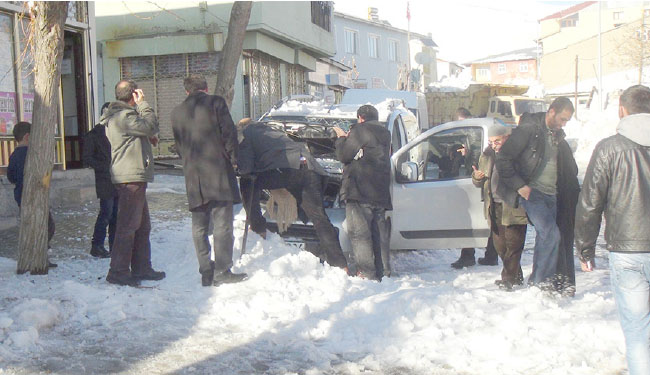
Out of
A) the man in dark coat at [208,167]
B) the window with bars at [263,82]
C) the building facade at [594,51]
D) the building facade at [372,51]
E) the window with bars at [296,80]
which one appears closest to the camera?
the man in dark coat at [208,167]

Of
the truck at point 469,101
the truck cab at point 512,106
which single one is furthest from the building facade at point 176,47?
the truck cab at point 512,106

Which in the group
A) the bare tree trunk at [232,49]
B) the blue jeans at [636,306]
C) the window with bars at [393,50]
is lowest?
the blue jeans at [636,306]

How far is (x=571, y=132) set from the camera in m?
34.9

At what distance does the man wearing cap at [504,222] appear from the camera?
638cm

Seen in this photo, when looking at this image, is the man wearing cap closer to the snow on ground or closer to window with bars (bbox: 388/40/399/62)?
the snow on ground

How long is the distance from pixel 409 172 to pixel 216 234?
2.68 metres

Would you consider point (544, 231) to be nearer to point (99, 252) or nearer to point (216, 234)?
point (216, 234)

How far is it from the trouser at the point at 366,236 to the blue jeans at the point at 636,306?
10.8ft

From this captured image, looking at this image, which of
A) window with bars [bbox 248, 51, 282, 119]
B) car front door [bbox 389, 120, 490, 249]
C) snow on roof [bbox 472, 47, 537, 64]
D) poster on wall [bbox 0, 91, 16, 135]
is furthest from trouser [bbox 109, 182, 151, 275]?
snow on roof [bbox 472, 47, 537, 64]

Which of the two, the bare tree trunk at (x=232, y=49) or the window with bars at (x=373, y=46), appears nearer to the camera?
the bare tree trunk at (x=232, y=49)

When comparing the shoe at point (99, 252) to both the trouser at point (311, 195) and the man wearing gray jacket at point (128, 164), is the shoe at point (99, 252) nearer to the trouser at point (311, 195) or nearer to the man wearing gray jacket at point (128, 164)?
the man wearing gray jacket at point (128, 164)

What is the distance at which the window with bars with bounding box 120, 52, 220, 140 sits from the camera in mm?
21094

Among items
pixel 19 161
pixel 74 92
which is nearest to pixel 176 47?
pixel 74 92

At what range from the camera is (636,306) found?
3.79m
